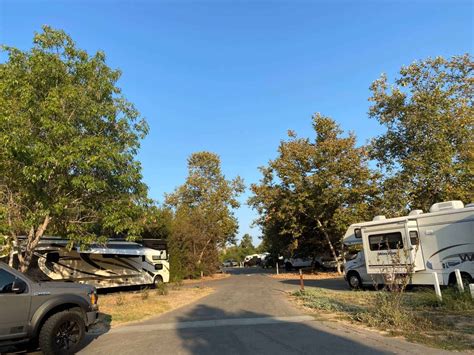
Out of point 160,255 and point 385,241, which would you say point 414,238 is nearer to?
point 385,241

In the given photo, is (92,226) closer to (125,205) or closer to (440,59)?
(125,205)

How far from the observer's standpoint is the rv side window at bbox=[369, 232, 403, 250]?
16797mm

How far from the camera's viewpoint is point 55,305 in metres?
7.93

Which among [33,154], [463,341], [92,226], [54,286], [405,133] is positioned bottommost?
[463,341]

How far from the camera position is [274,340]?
337 inches

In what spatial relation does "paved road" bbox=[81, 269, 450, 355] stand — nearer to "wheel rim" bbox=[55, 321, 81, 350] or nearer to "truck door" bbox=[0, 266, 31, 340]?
"wheel rim" bbox=[55, 321, 81, 350]

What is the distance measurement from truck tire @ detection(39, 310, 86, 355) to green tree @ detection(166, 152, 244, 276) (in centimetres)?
2953

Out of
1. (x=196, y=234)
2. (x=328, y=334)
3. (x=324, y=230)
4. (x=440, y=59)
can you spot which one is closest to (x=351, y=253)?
(x=324, y=230)

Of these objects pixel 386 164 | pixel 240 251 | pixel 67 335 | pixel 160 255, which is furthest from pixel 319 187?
pixel 240 251

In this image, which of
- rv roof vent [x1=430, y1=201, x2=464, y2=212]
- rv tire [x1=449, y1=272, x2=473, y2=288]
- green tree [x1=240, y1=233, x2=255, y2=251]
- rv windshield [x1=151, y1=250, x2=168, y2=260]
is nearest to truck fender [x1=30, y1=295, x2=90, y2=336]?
rv tire [x1=449, y1=272, x2=473, y2=288]

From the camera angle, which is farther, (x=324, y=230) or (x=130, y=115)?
(x=324, y=230)

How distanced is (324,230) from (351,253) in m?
6.06

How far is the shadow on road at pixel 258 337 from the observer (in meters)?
7.67

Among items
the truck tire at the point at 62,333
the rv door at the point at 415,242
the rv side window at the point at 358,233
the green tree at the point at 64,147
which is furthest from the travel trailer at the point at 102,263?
the rv door at the point at 415,242
